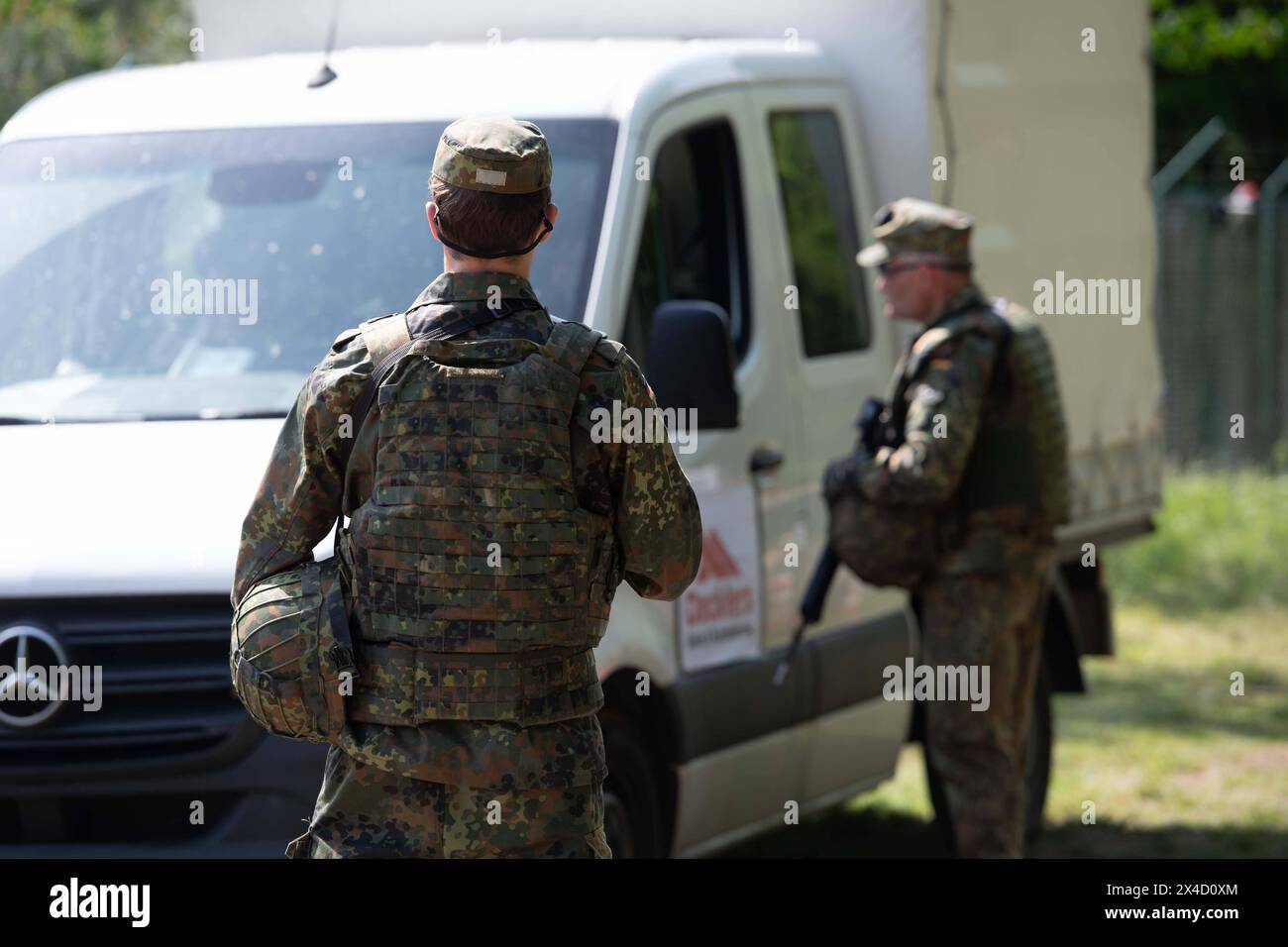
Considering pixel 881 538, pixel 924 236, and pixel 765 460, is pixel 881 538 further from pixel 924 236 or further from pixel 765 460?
pixel 924 236

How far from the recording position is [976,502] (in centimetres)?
555

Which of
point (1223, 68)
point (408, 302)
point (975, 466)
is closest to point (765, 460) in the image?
point (975, 466)

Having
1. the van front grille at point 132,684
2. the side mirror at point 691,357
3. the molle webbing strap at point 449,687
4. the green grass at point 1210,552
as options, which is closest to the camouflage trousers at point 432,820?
the molle webbing strap at point 449,687

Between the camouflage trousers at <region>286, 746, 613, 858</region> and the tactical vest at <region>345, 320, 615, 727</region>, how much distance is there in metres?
0.11

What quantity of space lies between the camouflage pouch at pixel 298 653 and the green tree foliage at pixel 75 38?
5.61m

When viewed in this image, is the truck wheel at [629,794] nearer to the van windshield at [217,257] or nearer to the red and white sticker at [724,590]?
the red and white sticker at [724,590]

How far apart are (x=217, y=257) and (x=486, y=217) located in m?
1.82

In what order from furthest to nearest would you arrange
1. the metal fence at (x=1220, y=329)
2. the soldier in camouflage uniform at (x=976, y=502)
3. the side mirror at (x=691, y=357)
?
the metal fence at (x=1220, y=329), the soldier in camouflage uniform at (x=976, y=502), the side mirror at (x=691, y=357)

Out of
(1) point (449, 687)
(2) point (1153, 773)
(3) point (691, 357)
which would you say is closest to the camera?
(1) point (449, 687)

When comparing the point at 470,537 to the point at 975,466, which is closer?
the point at 470,537

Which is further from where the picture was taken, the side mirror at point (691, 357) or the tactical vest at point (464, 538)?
the side mirror at point (691, 357)

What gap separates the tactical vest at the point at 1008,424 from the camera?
553 cm

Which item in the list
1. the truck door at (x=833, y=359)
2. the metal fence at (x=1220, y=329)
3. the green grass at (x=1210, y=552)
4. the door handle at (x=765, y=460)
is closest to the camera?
the door handle at (x=765, y=460)
